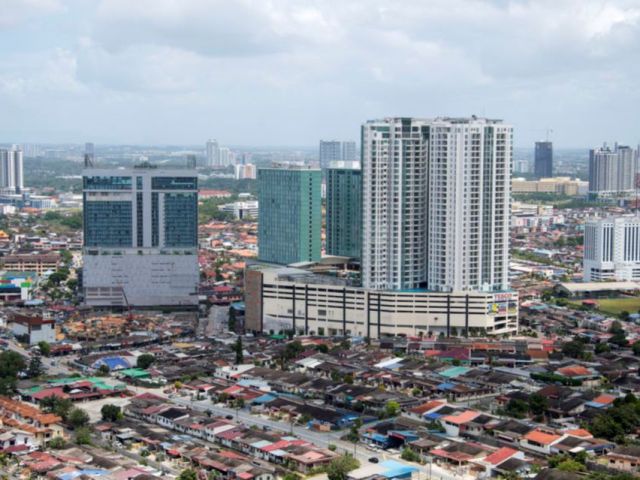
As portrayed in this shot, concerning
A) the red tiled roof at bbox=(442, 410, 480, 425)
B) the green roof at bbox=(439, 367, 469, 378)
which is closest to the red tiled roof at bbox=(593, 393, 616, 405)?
the red tiled roof at bbox=(442, 410, 480, 425)

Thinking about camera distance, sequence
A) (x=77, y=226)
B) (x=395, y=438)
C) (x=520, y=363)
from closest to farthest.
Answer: (x=395, y=438)
(x=520, y=363)
(x=77, y=226)

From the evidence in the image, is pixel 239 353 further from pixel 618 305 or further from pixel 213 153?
pixel 213 153

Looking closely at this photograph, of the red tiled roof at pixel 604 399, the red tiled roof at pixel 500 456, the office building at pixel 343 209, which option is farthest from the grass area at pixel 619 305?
the red tiled roof at pixel 500 456

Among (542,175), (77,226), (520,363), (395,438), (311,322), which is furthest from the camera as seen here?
(542,175)

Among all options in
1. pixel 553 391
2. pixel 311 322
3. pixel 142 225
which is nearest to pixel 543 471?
pixel 553 391

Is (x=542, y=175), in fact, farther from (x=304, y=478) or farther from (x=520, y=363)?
(x=304, y=478)

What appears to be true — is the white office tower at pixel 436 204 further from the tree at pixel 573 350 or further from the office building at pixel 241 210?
the office building at pixel 241 210
